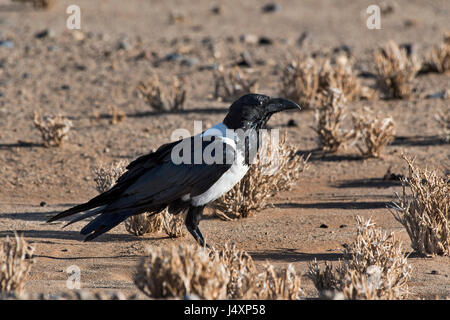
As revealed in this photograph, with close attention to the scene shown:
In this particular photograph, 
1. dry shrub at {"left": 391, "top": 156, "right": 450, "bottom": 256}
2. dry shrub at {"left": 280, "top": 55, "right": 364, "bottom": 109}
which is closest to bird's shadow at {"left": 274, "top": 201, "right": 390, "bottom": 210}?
dry shrub at {"left": 391, "top": 156, "right": 450, "bottom": 256}

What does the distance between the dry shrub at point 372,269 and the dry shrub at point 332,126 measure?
13.1ft

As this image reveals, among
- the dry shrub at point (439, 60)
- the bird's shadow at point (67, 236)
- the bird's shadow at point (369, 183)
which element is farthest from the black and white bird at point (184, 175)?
the dry shrub at point (439, 60)

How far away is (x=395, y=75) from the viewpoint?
1155 cm

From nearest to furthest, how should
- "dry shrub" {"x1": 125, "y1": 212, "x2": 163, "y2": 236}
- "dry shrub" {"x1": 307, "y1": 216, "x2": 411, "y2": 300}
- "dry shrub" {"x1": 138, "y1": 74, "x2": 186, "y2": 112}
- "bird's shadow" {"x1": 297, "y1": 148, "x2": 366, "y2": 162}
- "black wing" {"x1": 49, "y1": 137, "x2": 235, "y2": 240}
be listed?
"dry shrub" {"x1": 307, "y1": 216, "x2": 411, "y2": 300} < "black wing" {"x1": 49, "y1": 137, "x2": 235, "y2": 240} < "dry shrub" {"x1": 125, "y1": 212, "x2": 163, "y2": 236} < "bird's shadow" {"x1": 297, "y1": 148, "x2": 366, "y2": 162} < "dry shrub" {"x1": 138, "y1": 74, "x2": 186, "y2": 112}

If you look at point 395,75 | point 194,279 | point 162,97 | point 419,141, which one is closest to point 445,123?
point 419,141

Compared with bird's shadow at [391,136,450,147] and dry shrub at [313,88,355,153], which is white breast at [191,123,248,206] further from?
bird's shadow at [391,136,450,147]

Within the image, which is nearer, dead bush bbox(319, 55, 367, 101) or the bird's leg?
the bird's leg

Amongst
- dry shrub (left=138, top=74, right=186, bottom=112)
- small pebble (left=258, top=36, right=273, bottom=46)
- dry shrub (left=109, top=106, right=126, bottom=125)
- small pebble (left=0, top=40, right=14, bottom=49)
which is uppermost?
small pebble (left=258, top=36, right=273, bottom=46)

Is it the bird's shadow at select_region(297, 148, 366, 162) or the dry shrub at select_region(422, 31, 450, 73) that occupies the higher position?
the dry shrub at select_region(422, 31, 450, 73)

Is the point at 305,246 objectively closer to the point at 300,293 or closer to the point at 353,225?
the point at 353,225

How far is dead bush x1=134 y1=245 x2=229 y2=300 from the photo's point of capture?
4336mm

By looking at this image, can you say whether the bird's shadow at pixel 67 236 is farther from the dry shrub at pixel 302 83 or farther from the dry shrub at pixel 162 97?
the dry shrub at pixel 302 83

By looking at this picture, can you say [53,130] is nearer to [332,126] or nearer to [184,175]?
[332,126]
